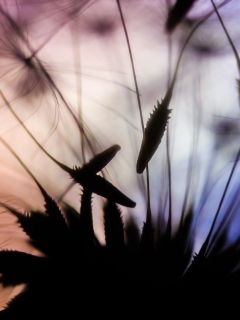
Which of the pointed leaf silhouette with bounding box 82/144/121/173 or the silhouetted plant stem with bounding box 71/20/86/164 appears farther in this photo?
the silhouetted plant stem with bounding box 71/20/86/164

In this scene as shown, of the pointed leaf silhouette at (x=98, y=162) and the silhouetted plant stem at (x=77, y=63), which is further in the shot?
the silhouetted plant stem at (x=77, y=63)

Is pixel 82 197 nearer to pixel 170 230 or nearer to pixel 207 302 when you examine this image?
pixel 170 230

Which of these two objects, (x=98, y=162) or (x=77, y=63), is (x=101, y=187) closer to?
(x=98, y=162)

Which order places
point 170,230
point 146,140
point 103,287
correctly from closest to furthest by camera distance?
point 146,140, point 103,287, point 170,230

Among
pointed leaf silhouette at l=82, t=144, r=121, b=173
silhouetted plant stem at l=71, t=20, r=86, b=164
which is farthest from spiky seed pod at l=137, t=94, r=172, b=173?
silhouetted plant stem at l=71, t=20, r=86, b=164

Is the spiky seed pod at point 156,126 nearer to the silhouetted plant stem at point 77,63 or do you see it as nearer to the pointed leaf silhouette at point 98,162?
the pointed leaf silhouette at point 98,162

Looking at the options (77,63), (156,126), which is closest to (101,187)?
(156,126)

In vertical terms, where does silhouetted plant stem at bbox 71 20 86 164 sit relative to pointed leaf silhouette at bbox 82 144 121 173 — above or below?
above

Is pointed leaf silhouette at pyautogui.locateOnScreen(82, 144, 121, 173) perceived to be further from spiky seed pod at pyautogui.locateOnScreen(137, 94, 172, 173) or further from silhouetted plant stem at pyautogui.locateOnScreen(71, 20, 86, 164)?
silhouetted plant stem at pyautogui.locateOnScreen(71, 20, 86, 164)

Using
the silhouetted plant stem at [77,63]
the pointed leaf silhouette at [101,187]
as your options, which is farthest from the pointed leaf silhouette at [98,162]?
the silhouetted plant stem at [77,63]

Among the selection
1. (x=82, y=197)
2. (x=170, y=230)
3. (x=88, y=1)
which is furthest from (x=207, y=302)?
(x=88, y=1)

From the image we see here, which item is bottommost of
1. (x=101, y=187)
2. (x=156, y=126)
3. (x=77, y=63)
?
(x=101, y=187)
